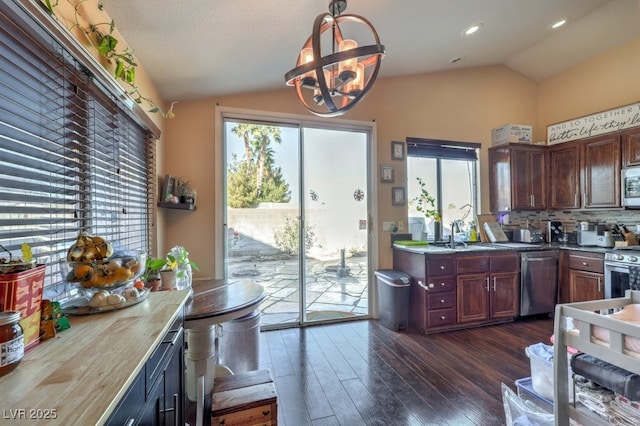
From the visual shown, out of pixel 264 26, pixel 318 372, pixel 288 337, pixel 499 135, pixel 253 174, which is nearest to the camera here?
pixel 264 26

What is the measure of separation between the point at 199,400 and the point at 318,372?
3.48 ft

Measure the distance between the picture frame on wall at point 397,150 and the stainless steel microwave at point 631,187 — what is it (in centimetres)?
239

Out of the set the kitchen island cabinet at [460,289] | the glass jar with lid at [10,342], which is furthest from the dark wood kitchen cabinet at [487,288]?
the glass jar with lid at [10,342]

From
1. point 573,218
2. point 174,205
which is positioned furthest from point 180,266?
point 573,218

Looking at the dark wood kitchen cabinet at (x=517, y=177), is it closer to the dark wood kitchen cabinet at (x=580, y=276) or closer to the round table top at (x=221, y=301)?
the dark wood kitchen cabinet at (x=580, y=276)

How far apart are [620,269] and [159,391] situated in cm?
405

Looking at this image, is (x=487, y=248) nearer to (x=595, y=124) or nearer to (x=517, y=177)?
(x=517, y=177)

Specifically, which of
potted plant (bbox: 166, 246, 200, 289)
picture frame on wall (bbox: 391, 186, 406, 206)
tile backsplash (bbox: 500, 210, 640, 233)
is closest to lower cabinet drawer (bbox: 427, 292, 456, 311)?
picture frame on wall (bbox: 391, 186, 406, 206)

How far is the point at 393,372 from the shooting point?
235cm

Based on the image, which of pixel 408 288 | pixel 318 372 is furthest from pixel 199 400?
pixel 408 288

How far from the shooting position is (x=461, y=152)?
3.99 meters

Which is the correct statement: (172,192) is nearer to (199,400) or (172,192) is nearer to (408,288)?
(199,400)

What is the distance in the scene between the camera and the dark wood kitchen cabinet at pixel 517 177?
384 cm

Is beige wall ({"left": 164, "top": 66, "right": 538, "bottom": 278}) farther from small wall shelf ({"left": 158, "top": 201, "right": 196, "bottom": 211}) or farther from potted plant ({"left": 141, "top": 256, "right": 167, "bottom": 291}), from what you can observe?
potted plant ({"left": 141, "top": 256, "right": 167, "bottom": 291})
